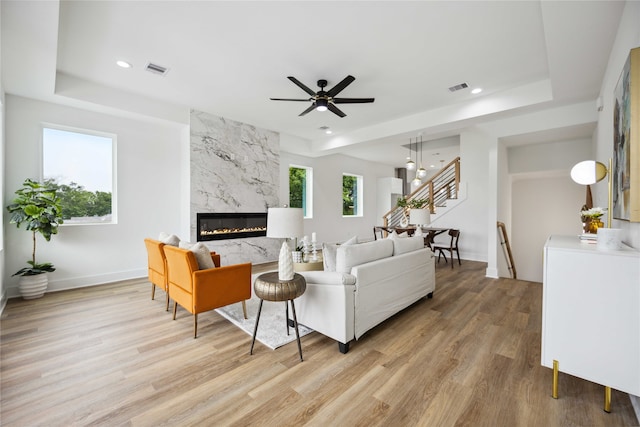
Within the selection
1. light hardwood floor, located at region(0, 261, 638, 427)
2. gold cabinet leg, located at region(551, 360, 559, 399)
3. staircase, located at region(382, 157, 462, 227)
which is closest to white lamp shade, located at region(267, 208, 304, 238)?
light hardwood floor, located at region(0, 261, 638, 427)

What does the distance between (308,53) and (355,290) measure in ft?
8.63

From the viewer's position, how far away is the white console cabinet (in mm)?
1508

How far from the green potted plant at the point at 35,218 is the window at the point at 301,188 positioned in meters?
4.60

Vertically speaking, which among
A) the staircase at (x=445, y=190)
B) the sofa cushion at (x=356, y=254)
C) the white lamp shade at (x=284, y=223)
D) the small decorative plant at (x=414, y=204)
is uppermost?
the staircase at (x=445, y=190)

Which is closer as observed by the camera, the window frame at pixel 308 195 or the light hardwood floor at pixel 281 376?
the light hardwood floor at pixel 281 376

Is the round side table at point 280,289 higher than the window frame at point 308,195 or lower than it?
lower

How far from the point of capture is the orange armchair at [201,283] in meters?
2.61

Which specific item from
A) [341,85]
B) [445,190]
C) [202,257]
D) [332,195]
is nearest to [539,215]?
[445,190]

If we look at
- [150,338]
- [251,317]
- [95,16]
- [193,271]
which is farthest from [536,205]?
[95,16]

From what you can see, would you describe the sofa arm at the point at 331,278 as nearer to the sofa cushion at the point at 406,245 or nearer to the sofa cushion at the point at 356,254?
the sofa cushion at the point at 356,254

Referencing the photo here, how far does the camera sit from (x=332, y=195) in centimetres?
831

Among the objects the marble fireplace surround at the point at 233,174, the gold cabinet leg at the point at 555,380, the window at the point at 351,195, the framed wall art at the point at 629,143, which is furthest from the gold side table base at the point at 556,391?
the window at the point at 351,195

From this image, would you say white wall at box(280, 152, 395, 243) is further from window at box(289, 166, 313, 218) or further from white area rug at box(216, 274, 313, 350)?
white area rug at box(216, 274, 313, 350)

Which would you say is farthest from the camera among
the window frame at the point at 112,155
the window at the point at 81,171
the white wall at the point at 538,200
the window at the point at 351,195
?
the window at the point at 351,195
